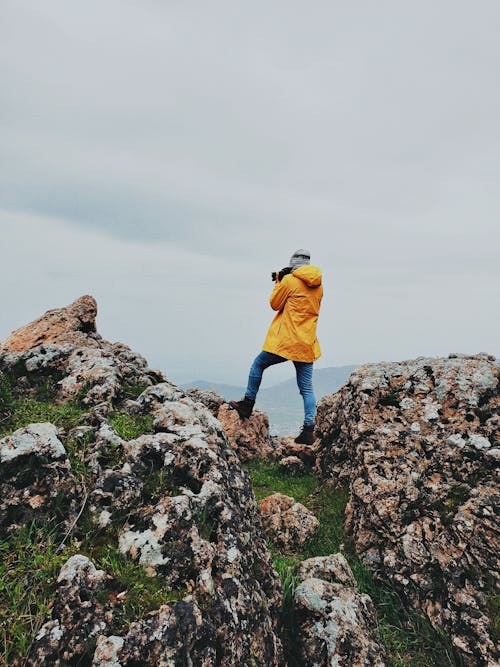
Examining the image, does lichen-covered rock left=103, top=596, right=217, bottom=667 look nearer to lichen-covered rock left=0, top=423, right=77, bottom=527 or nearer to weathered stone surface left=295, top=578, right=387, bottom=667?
weathered stone surface left=295, top=578, right=387, bottom=667

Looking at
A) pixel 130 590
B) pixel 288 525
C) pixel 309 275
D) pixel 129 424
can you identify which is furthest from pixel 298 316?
pixel 130 590

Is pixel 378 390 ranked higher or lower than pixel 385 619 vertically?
higher

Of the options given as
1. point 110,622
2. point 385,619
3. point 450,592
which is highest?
point 110,622

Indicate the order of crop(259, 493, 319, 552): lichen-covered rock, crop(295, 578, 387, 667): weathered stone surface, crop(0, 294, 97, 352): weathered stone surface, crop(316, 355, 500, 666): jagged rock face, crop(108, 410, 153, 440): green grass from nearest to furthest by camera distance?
crop(295, 578, 387, 667): weathered stone surface, crop(316, 355, 500, 666): jagged rock face, crop(108, 410, 153, 440): green grass, crop(259, 493, 319, 552): lichen-covered rock, crop(0, 294, 97, 352): weathered stone surface

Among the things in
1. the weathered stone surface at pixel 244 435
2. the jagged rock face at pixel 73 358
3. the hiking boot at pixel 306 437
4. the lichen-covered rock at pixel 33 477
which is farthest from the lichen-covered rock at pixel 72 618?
the hiking boot at pixel 306 437

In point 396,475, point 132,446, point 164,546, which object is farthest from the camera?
point 396,475

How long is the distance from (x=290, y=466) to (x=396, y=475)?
4.64m

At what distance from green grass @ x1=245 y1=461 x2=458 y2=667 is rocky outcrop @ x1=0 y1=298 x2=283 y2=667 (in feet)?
3.24

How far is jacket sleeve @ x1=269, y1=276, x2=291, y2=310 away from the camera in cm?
1238

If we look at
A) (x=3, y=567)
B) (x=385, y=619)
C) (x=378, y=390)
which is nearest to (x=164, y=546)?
(x=3, y=567)

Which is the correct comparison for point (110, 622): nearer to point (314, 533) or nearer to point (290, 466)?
point (314, 533)

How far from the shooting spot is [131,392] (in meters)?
8.18

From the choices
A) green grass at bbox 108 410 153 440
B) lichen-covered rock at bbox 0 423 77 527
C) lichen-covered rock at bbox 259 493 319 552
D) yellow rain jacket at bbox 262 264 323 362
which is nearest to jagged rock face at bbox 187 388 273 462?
yellow rain jacket at bbox 262 264 323 362

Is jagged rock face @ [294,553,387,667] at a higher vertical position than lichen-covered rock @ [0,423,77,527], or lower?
lower
